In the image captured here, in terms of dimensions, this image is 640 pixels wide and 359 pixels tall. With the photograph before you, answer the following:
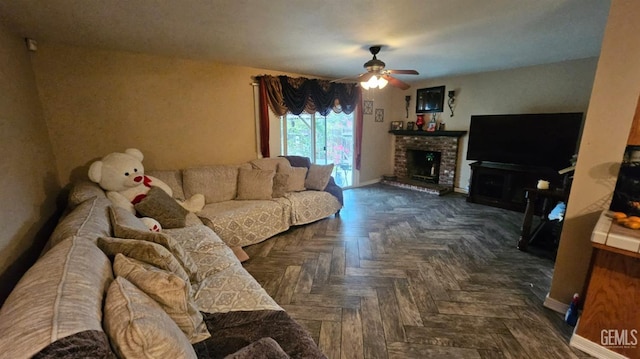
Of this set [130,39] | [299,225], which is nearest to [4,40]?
[130,39]

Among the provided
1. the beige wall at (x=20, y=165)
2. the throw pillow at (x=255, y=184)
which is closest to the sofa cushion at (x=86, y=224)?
the beige wall at (x=20, y=165)

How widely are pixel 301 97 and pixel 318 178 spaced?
1514mm

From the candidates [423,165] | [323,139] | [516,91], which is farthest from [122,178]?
[516,91]

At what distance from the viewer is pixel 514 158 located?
4270 mm

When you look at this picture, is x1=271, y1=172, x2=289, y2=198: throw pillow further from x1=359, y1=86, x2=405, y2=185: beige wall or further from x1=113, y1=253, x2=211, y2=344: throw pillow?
x1=359, y1=86, x2=405, y2=185: beige wall

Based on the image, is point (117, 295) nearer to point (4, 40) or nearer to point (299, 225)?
point (4, 40)

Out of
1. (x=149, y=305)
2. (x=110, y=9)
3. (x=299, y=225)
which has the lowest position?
(x=299, y=225)

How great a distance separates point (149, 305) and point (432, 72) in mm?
5087

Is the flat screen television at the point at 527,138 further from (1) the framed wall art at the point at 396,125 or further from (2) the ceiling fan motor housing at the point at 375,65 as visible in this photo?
(2) the ceiling fan motor housing at the point at 375,65

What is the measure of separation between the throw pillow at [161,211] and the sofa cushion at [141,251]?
1149mm

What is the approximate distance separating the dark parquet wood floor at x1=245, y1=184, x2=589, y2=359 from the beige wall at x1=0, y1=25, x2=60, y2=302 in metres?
1.67

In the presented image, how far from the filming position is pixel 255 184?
3492 millimetres

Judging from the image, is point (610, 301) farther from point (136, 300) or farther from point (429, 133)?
point (429, 133)

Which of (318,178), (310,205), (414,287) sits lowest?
(414,287)
